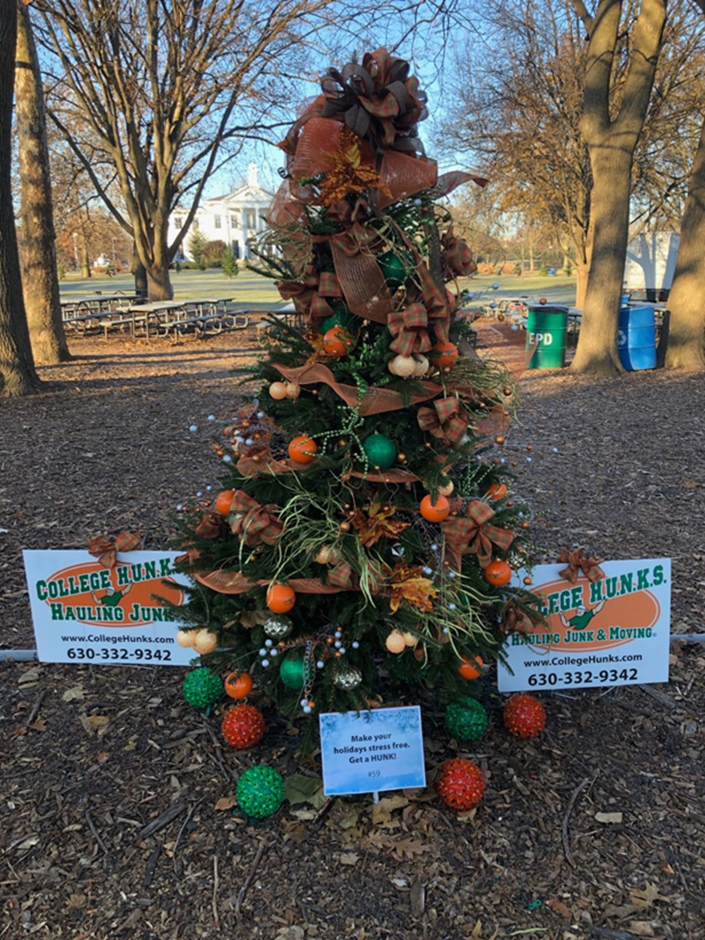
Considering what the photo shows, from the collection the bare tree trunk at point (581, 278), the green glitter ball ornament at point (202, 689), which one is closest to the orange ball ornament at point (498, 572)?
the green glitter ball ornament at point (202, 689)

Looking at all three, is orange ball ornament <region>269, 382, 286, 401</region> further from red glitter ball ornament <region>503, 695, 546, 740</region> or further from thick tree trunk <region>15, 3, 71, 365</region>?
thick tree trunk <region>15, 3, 71, 365</region>

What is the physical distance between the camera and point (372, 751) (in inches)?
89.5

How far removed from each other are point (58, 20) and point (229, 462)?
671 inches

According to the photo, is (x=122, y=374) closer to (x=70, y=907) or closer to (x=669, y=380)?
(x=669, y=380)

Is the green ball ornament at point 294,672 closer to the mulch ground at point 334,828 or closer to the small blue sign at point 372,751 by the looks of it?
the small blue sign at point 372,751

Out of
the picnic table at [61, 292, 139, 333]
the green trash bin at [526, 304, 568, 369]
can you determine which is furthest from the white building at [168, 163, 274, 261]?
the green trash bin at [526, 304, 568, 369]

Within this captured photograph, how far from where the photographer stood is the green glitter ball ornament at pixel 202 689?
9.04 ft

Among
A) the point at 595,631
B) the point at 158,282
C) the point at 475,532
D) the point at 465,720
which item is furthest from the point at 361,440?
the point at 158,282

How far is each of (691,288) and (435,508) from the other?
967cm

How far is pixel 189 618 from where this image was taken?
2.48m

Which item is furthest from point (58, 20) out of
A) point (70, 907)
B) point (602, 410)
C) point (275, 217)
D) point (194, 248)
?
point (194, 248)

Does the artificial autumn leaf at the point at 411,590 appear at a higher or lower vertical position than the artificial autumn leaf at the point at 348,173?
lower

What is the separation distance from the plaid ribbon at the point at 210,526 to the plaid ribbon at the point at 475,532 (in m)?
0.79

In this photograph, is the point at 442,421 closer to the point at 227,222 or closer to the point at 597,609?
the point at 597,609
